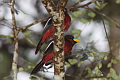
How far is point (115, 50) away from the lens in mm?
3826

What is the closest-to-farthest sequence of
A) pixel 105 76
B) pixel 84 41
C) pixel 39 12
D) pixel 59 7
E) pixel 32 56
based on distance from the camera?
1. pixel 59 7
2. pixel 105 76
3. pixel 84 41
4. pixel 32 56
5. pixel 39 12

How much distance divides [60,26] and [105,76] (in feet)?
3.68

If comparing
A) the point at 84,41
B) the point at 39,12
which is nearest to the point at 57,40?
the point at 84,41

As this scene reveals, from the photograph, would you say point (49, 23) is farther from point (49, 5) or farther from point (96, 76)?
point (49, 5)

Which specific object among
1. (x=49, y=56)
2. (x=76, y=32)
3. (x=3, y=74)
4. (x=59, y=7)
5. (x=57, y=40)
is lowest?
(x=3, y=74)

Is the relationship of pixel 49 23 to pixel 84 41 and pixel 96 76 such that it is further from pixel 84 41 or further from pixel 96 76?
pixel 84 41

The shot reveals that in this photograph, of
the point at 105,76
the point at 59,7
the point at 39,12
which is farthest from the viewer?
the point at 39,12

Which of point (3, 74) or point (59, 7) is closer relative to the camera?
point (59, 7)

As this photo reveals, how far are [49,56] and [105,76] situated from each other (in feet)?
2.06

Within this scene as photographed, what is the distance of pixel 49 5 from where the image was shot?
2773 mm

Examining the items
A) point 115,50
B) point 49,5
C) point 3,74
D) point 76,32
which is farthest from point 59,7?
point 3,74

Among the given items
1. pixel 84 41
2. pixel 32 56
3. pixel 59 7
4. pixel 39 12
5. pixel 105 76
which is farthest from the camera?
pixel 39 12

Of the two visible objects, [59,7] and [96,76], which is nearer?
[59,7]

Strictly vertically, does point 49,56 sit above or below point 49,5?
below
